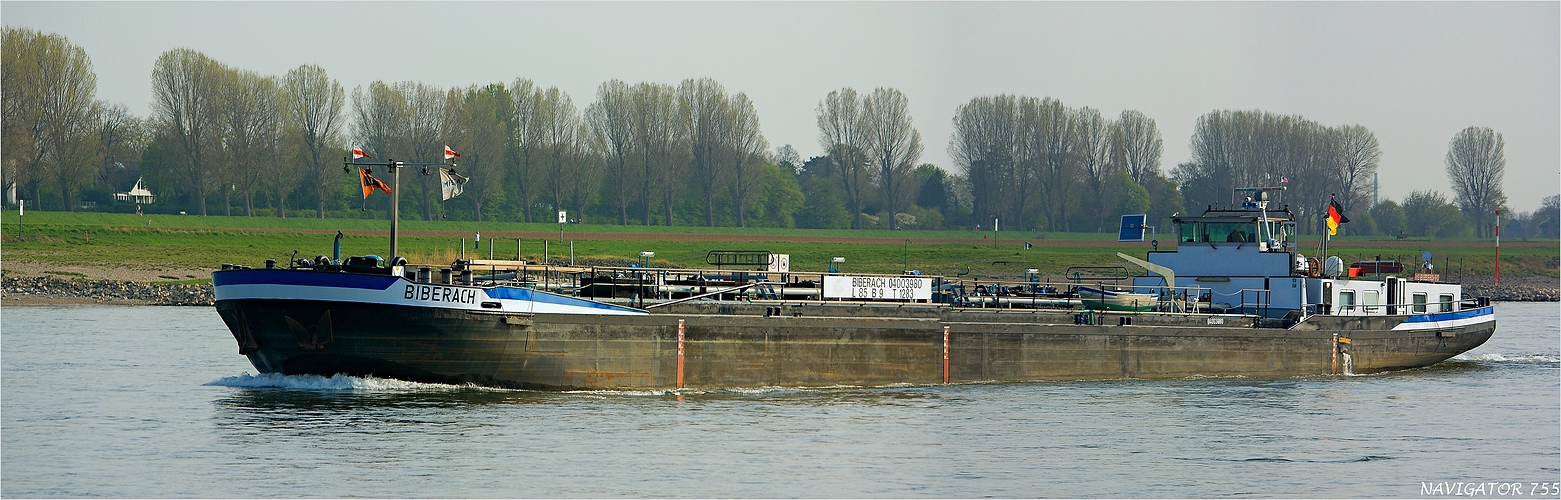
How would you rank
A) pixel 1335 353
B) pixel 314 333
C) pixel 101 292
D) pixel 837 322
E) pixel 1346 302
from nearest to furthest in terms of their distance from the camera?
1. pixel 314 333
2. pixel 837 322
3. pixel 1335 353
4. pixel 1346 302
5. pixel 101 292

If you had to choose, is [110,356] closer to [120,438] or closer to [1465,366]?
[120,438]

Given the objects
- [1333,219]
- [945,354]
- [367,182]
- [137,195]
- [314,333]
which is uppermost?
[137,195]

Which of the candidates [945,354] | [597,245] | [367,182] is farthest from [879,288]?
[597,245]

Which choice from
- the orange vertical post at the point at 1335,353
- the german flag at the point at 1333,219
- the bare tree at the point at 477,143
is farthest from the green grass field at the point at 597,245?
the orange vertical post at the point at 1335,353

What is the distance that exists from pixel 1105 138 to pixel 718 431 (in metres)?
102

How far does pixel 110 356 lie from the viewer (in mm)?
35969

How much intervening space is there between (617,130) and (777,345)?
79799 millimetres

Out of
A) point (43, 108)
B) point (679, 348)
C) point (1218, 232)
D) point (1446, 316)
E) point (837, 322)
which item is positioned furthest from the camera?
point (43, 108)

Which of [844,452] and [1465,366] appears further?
[1465,366]

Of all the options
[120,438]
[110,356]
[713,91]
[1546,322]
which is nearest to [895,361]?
[120,438]

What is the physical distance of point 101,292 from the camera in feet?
201

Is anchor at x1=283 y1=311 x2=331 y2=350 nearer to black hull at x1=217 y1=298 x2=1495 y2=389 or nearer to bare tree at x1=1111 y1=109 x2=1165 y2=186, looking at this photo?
black hull at x1=217 y1=298 x2=1495 y2=389

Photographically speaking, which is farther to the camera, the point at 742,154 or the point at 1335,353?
the point at 742,154

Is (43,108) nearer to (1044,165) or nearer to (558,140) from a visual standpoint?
(558,140)
